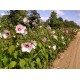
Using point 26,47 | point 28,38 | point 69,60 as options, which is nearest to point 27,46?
point 26,47

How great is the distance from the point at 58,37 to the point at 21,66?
120 centimetres

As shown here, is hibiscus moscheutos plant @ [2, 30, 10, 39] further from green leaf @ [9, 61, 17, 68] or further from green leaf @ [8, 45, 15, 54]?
green leaf @ [9, 61, 17, 68]

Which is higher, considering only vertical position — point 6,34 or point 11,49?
point 6,34

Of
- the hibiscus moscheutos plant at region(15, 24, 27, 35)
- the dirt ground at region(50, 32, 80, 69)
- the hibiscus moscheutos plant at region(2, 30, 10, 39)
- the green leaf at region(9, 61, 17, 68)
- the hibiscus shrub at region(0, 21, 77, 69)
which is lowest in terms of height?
the dirt ground at region(50, 32, 80, 69)

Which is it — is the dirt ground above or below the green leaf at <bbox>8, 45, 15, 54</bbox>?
below

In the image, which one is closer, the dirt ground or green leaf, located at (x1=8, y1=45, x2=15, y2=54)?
green leaf, located at (x1=8, y1=45, x2=15, y2=54)

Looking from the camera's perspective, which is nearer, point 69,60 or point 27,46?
point 27,46

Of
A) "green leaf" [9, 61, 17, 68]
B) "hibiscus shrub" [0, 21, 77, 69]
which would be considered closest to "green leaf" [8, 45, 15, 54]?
"hibiscus shrub" [0, 21, 77, 69]

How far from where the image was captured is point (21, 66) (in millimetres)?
2781

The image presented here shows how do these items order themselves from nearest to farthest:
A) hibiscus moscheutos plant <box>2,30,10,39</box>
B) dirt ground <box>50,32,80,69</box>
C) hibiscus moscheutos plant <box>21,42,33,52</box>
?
hibiscus moscheutos plant <box>21,42,33,52</box>
hibiscus moscheutos plant <box>2,30,10,39</box>
dirt ground <box>50,32,80,69</box>

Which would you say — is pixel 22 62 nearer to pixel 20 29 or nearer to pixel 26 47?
pixel 26 47

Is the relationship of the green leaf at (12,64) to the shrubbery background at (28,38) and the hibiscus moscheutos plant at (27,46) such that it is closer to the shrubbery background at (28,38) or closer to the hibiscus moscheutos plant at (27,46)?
the shrubbery background at (28,38)

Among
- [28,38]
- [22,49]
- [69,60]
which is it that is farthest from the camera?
[69,60]
